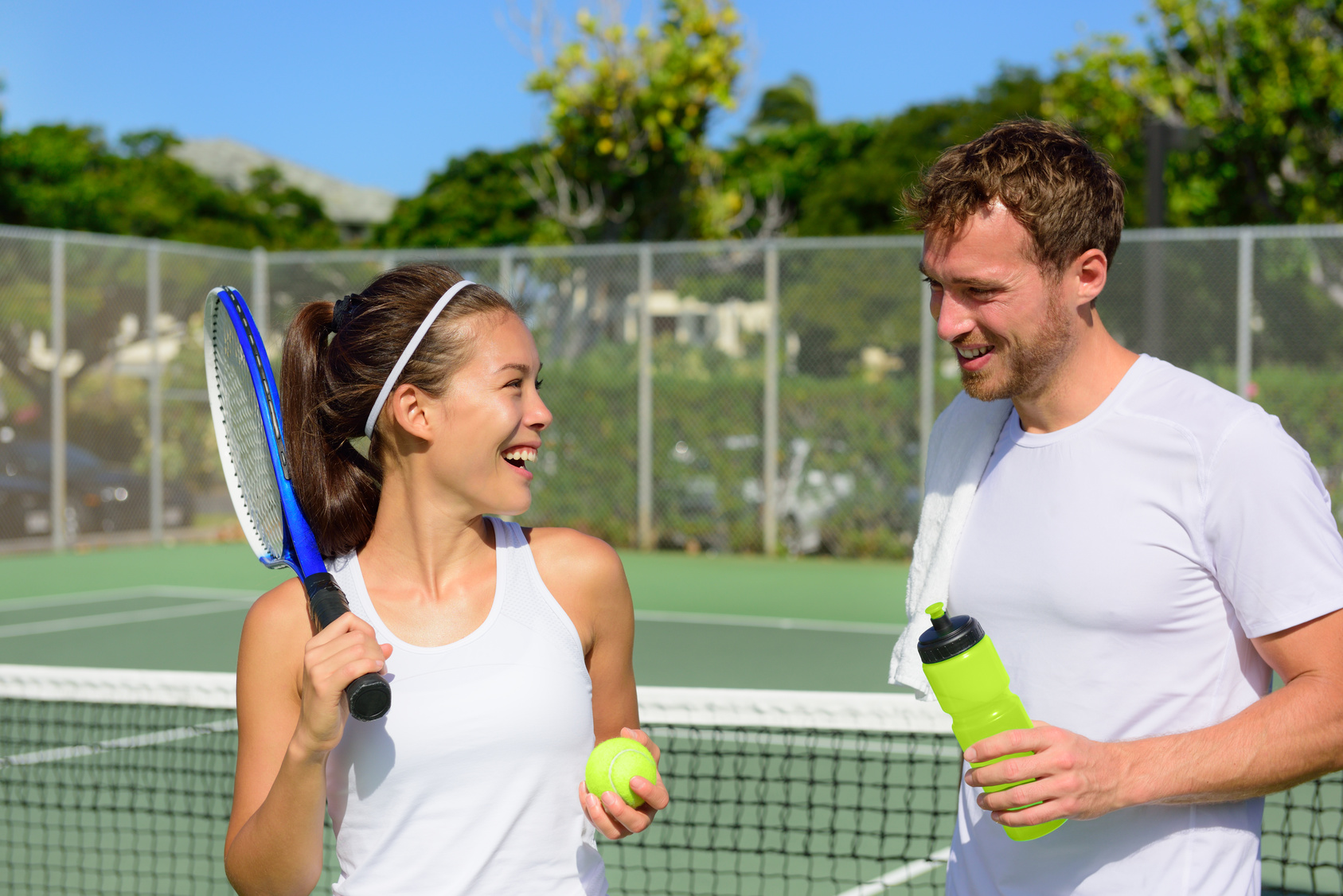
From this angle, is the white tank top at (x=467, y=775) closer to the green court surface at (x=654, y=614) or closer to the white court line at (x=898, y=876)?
the white court line at (x=898, y=876)

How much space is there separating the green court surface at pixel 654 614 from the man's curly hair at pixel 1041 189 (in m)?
4.91

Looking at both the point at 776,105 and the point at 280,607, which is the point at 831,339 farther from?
the point at 776,105

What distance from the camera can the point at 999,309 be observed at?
1.85 metres

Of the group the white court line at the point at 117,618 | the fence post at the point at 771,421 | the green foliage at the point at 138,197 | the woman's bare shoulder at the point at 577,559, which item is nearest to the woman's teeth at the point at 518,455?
the woman's bare shoulder at the point at 577,559

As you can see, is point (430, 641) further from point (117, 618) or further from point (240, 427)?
point (117, 618)

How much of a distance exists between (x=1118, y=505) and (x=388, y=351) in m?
1.06

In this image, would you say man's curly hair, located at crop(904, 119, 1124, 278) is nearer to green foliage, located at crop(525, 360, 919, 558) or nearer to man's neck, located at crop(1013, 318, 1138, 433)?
man's neck, located at crop(1013, 318, 1138, 433)

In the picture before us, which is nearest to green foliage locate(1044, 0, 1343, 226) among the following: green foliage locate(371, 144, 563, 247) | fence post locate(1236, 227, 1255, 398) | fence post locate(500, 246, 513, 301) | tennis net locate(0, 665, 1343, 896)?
fence post locate(1236, 227, 1255, 398)

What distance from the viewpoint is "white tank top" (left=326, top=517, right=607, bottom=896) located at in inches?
69.7

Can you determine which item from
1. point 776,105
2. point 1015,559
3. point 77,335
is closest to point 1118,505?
point 1015,559

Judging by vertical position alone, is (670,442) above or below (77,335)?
below

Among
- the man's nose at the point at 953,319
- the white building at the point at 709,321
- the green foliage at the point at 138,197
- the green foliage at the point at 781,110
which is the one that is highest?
the green foliage at the point at 781,110

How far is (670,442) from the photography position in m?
11.7

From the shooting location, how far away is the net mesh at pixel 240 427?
7.03ft
